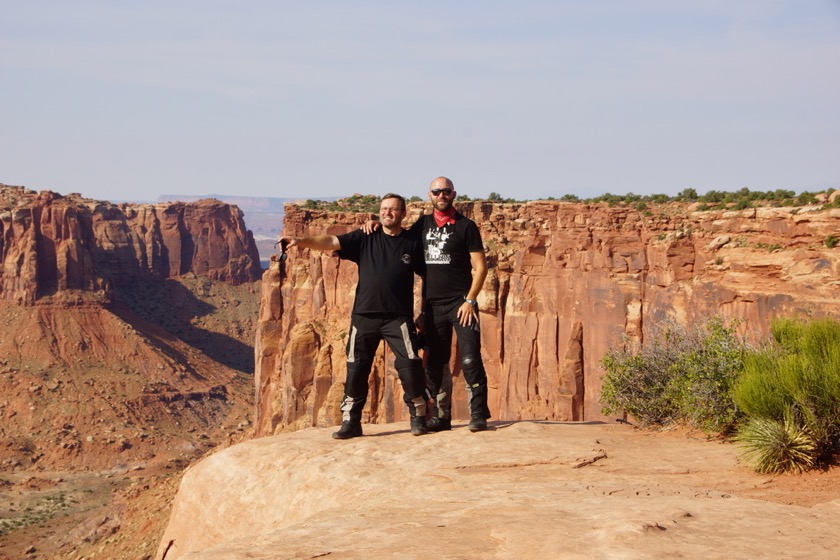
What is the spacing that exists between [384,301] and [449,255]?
3.16 ft

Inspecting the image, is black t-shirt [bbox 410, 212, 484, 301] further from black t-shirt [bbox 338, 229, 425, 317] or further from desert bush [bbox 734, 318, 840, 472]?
desert bush [bbox 734, 318, 840, 472]

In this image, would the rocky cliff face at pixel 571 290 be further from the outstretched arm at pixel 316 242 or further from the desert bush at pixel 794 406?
the outstretched arm at pixel 316 242

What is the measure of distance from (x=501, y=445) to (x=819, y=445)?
3.28 m

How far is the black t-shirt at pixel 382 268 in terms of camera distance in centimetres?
1104

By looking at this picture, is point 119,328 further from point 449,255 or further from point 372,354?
point 449,255

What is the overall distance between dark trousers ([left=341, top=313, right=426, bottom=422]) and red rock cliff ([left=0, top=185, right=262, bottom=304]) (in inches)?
3078

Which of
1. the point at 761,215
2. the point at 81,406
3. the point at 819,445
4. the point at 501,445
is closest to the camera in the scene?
the point at 819,445

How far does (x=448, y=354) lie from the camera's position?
11.7m

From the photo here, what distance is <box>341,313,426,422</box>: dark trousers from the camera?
11.1 meters

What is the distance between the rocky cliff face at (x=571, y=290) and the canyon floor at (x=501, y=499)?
1438cm

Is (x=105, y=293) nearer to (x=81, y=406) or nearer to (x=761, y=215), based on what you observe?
(x=81, y=406)

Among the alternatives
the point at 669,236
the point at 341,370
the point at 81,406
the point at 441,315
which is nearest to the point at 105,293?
the point at 81,406

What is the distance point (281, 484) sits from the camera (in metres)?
10.2

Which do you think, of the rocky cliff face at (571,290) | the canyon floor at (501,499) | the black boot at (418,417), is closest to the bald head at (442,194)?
the black boot at (418,417)
